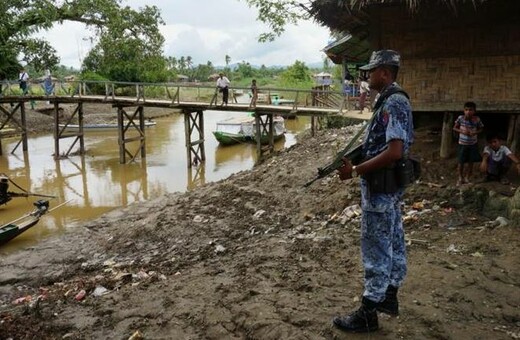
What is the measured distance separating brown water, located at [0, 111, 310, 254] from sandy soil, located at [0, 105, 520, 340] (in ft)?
11.9

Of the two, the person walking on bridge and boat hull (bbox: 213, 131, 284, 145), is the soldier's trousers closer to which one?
the person walking on bridge

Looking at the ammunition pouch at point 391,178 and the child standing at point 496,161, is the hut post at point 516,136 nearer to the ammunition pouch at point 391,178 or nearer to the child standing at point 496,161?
the child standing at point 496,161

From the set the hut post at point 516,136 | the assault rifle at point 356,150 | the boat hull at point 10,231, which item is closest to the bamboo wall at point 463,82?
the hut post at point 516,136

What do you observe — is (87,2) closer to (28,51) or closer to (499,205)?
(28,51)

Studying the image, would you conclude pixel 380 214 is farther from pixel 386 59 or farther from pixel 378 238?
pixel 386 59

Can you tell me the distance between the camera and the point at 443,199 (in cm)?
647

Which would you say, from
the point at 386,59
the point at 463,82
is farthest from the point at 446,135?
the point at 386,59

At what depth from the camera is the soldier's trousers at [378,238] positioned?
3.24m

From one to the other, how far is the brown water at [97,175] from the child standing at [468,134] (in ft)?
28.0

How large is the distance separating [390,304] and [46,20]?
1905 cm

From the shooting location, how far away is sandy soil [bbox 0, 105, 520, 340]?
3.77m

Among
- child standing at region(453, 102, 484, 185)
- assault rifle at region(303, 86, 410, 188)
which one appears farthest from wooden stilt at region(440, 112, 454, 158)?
assault rifle at region(303, 86, 410, 188)

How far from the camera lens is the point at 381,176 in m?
3.17

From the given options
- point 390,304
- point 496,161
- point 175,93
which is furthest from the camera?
point 175,93
